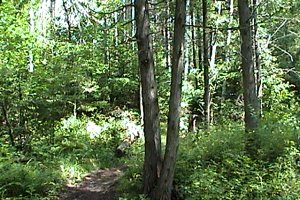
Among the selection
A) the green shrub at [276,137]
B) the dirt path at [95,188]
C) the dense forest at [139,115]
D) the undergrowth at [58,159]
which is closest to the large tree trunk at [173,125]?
the dense forest at [139,115]

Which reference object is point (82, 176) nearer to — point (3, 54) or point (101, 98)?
A: point (3, 54)

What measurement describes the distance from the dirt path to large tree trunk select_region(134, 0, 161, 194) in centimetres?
120

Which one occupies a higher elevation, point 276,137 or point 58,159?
point 276,137

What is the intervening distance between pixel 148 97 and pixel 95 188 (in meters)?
3.17

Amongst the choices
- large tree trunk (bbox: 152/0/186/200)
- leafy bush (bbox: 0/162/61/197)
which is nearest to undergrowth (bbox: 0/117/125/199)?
leafy bush (bbox: 0/162/61/197)

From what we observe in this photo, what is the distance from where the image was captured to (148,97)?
23.4ft

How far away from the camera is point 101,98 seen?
1994 cm

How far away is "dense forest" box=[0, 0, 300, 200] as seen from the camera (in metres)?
6.72

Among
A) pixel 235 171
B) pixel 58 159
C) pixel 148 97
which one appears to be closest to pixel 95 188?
pixel 58 159

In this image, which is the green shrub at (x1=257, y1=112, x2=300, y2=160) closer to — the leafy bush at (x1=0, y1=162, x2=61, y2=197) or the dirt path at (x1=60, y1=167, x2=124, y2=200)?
the dirt path at (x1=60, y1=167, x2=124, y2=200)

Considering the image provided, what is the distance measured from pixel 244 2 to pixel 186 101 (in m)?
8.56

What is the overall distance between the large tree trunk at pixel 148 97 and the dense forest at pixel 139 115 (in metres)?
0.02

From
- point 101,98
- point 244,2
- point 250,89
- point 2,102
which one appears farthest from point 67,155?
point 101,98

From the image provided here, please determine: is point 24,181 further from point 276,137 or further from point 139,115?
point 139,115
